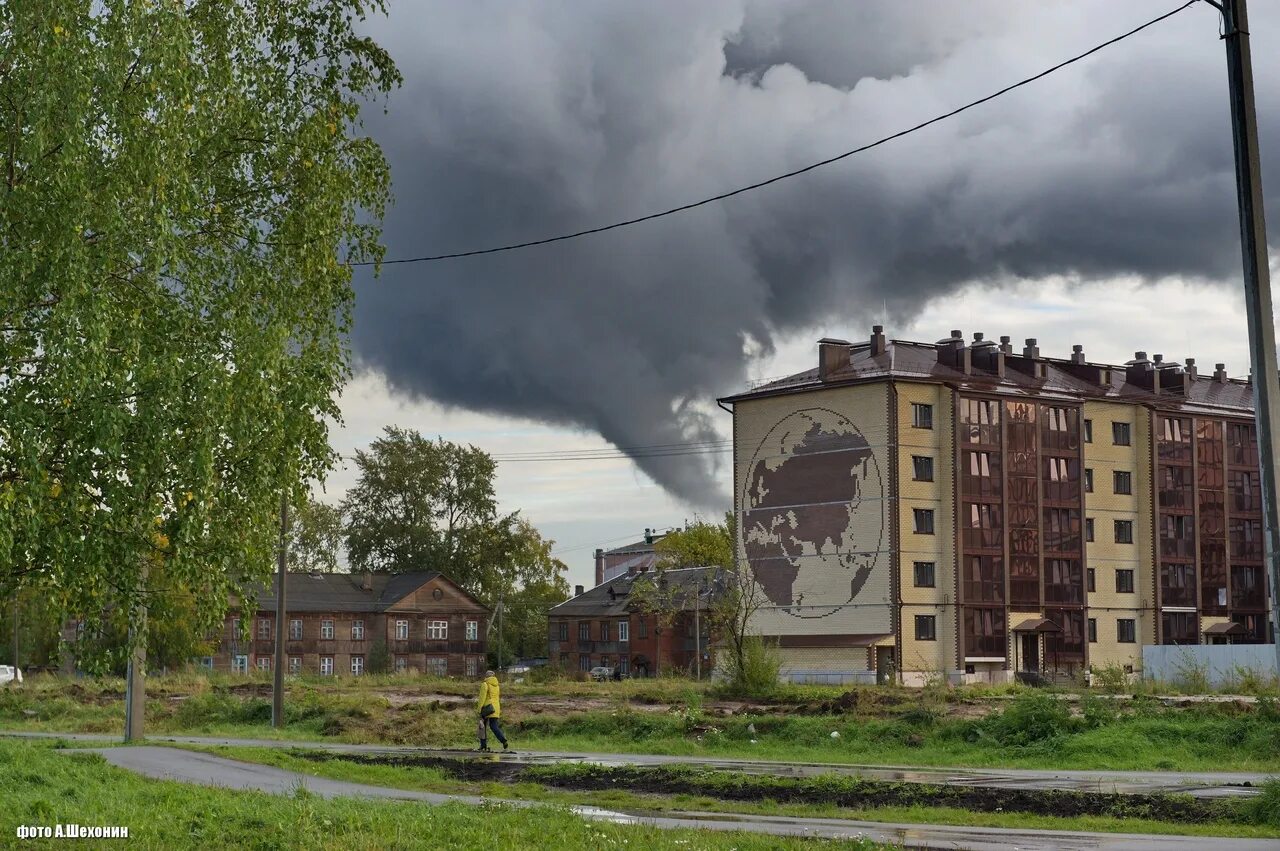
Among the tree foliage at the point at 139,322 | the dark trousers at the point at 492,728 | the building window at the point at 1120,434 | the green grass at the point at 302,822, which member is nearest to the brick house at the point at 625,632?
the building window at the point at 1120,434

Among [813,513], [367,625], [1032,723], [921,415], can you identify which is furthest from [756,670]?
[367,625]

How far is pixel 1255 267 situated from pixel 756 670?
33549 mm

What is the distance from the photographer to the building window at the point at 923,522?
240 ft

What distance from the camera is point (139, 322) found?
44.8 feet

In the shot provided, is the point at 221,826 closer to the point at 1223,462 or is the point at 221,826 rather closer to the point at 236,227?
the point at 236,227

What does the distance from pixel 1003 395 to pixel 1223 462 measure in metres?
19.5

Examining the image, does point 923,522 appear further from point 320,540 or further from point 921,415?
point 320,540

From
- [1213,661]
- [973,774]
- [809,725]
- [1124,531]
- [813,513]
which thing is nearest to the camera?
[973,774]

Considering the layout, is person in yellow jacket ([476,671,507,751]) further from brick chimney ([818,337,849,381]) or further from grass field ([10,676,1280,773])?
brick chimney ([818,337,849,381])

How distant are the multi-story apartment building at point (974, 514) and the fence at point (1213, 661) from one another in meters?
15.5

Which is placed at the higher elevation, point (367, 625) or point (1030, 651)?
point (367, 625)

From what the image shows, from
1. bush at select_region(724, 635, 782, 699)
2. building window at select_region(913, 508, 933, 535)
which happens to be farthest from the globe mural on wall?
bush at select_region(724, 635, 782, 699)

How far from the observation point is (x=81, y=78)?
13.3 meters

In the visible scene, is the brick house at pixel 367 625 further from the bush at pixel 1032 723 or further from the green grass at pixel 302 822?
the green grass at pixel 302 822
